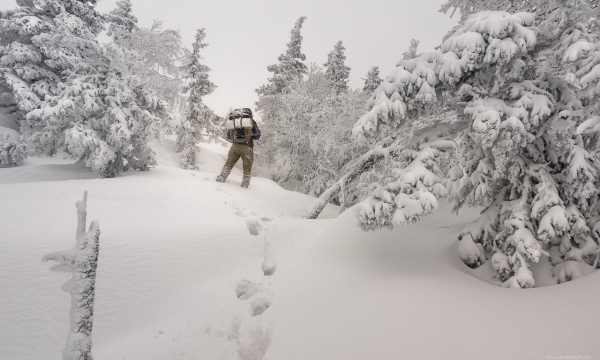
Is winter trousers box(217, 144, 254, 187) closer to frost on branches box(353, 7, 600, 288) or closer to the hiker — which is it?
the hiker

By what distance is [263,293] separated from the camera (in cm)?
419

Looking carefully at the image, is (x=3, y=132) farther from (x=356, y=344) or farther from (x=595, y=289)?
(x=595, y=289)

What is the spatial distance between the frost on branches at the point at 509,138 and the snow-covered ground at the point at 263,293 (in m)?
0.61

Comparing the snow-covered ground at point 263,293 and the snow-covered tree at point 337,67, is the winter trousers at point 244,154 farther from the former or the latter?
the snow-covered tree at point 337,67

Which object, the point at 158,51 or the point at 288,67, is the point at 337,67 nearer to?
the point at 288,67

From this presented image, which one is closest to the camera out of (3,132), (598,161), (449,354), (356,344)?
(449,354)

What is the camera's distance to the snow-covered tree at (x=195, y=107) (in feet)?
62.7

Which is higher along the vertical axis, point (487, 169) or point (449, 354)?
point (487, 169)

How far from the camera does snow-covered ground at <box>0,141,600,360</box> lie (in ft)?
8.58

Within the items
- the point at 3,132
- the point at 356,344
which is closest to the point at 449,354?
the point at 356,344

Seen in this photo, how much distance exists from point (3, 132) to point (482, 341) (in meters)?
20.5

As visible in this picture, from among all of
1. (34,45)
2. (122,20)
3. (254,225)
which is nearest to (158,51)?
(122,20)

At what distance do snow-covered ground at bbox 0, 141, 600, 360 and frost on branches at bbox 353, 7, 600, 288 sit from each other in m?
0.61

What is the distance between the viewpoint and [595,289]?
2641 mm
